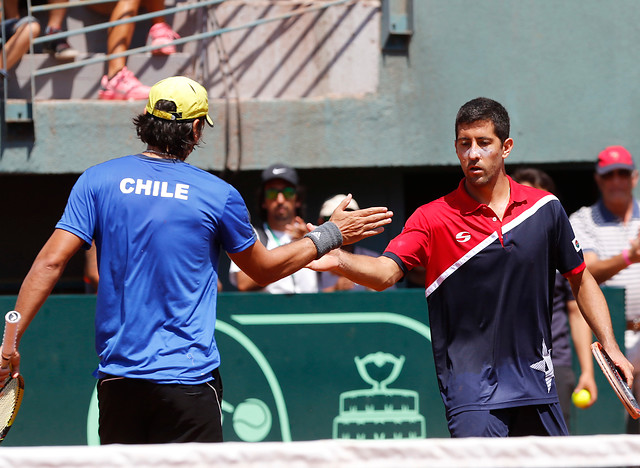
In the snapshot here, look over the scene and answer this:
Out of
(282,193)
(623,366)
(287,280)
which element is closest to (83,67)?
(282,193)

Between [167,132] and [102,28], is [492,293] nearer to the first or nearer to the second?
[167,132]

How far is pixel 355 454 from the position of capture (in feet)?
9.57

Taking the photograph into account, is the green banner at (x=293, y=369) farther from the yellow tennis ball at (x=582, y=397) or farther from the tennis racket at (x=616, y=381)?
the tennis racket at (x=616, y=381)

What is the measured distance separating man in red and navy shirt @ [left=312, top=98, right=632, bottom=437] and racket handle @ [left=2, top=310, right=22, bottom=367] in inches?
53.6

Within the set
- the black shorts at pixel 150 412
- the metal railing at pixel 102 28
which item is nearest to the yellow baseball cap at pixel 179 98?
the black shorts at pixel 150 412

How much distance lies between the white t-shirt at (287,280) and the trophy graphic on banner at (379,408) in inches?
27.1

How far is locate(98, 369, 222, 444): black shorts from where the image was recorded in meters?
3.71

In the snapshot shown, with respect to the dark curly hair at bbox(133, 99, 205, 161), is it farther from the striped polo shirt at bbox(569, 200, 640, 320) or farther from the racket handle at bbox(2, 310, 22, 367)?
the striped polo shirt at bbox(569, 200, 640, 320)

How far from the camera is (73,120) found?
320 inches

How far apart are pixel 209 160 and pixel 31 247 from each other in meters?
2.27

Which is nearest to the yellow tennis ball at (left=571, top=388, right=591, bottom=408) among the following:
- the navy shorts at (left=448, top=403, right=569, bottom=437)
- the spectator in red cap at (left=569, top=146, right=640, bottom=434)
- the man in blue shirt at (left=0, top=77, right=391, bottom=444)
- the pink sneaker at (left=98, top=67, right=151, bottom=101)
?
the spectator in red cap at (left=569, top=146, right=640, bottom=434)

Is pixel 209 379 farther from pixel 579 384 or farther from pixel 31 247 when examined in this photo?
pixel 31 247

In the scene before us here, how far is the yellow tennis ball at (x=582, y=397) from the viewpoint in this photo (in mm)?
6359

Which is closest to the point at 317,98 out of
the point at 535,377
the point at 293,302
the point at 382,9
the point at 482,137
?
the point at 382,9
